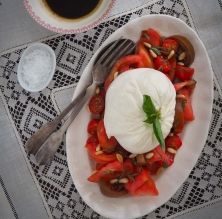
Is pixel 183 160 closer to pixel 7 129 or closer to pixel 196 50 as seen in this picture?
pixel 196 50

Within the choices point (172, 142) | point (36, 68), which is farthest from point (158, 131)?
point (36, 68)

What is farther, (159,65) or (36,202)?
(36,202)

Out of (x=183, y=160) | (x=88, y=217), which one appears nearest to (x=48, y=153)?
(x=88, y=217)

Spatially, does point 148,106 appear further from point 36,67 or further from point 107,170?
point 36,67

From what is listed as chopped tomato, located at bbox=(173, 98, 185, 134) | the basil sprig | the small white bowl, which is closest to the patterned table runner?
the small white bowl

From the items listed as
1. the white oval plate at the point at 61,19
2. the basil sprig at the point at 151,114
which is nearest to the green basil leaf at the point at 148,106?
the basil sprig at the point at 151,114
